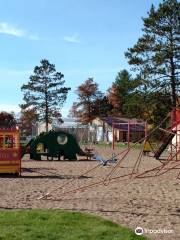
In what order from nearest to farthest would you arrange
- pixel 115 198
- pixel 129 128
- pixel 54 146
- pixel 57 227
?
pixel 57 227 < pixel 115 198 < pixel 129 128 < pixel 54 146

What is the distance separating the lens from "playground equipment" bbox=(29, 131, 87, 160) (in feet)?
118

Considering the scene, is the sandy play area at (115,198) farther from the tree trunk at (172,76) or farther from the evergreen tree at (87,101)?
the evergreen tree at (87,101)

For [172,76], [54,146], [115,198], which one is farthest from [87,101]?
[115,198]

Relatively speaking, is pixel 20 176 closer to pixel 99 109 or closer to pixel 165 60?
pixel 165 60

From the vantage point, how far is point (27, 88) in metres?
102

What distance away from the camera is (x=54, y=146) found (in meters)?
36.1

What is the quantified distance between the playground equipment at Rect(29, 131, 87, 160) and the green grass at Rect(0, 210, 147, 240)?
992 inches

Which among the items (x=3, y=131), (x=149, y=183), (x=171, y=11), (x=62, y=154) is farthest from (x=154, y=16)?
(x=149, y=183)

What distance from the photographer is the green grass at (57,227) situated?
8320mm

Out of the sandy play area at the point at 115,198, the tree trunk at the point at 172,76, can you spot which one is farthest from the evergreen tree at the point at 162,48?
the sandy play area at the point at 115,198

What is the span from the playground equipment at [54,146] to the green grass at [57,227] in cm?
2519

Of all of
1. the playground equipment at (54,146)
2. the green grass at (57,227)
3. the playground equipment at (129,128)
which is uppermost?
the playground equipment at (129,128)

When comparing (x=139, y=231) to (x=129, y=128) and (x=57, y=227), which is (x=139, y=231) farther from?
(x=129, y=128)

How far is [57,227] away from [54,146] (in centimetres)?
2711
